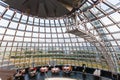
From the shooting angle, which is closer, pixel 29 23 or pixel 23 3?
pixel 23 3

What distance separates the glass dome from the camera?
2028 centimetres

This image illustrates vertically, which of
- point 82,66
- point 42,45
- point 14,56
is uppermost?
point 42,45

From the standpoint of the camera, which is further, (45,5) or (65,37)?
(65,37)

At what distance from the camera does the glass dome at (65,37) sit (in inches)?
798

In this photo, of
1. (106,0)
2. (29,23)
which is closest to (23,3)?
(106,0)

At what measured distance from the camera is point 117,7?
57.3ft

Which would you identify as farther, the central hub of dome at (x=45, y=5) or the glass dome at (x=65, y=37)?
the glass dome at (x=65, y=37)

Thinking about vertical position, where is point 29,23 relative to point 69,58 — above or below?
above

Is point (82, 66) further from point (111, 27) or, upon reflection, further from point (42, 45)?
point (111, 27)

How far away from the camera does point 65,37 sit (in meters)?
33.1

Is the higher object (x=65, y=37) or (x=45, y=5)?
(x=65, y=37)

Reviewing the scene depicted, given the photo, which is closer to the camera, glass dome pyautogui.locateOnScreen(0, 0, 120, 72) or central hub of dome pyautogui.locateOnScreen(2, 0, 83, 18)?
central hub of dome pyautogui.locateOnScreen(2, 0, 83, 18)

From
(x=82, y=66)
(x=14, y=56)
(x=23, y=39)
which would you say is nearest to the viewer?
(x=23, y=39)

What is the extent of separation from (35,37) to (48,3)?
19449 millimetres
